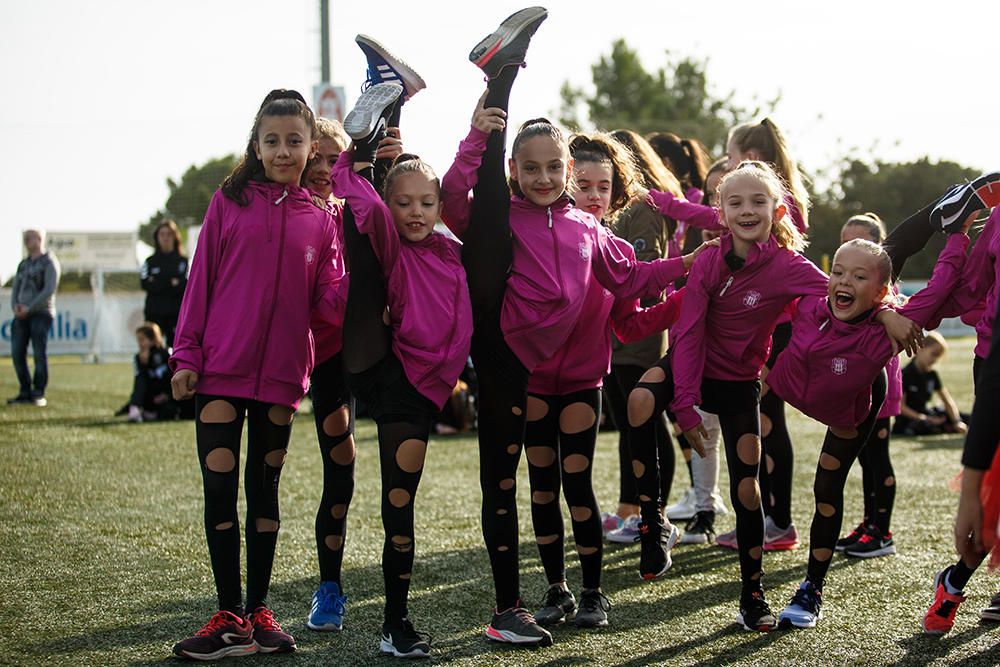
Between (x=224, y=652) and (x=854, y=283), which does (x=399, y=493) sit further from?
(x=854, y=283)

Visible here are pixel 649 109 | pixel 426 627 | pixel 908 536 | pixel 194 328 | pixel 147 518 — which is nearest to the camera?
pixel 194 328

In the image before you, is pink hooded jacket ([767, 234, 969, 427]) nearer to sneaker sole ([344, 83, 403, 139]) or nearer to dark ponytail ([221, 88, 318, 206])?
sneaker sole ([344, 83, 403, 139])

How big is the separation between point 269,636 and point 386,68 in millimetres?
1970

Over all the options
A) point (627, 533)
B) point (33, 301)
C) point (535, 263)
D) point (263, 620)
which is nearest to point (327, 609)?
point (263, 620)

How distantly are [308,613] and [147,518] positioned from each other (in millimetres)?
2170

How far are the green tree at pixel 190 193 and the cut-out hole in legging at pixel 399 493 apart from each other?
45054 mm

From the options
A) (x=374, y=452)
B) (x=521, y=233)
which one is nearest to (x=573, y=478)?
(x=521, y=233)

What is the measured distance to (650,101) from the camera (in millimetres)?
59500

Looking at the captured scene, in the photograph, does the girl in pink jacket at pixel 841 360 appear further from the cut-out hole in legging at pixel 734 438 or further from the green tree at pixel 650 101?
the green tree at pixel 650 101

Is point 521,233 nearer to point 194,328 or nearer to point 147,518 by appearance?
point 194,328

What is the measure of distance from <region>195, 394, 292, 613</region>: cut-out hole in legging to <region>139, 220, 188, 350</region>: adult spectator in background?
798 cm

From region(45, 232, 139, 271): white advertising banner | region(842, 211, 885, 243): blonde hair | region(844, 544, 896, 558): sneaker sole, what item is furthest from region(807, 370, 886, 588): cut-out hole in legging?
region(45, 232, 139, 271): white advertising banner

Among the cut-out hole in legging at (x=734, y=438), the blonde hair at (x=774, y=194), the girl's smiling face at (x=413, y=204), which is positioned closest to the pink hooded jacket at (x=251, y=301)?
the girl's smiling face at (x=413, y=204)

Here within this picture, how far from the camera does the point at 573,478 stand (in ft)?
13.7
